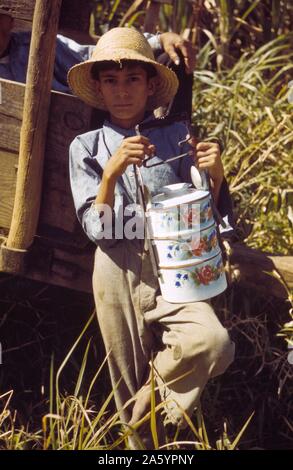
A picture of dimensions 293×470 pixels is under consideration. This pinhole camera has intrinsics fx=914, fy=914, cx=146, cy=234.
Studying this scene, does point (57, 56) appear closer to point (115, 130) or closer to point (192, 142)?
point (115, 130)

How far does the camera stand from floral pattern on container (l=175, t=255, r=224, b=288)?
3.20 meters

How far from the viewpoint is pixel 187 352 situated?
330cm

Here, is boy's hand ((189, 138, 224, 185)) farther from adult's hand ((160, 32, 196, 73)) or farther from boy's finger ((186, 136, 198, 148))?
adult's hand ((160, 32, 196, 73))

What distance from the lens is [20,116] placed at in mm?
3619

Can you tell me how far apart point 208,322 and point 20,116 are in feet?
3.66

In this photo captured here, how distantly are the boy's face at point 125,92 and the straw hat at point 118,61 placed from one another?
60mm

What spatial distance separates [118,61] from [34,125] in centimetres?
41

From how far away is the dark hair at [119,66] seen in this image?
11.5 feet

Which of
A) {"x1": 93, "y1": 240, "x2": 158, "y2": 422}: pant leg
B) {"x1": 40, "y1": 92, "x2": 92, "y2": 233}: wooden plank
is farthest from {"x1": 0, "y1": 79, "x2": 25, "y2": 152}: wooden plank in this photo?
{"x1": 93, "y1": 240, "x2": 158, "y2": 422}: pant leg

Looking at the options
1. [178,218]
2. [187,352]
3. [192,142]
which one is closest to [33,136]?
[192,142]

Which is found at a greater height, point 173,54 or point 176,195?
point 173,54

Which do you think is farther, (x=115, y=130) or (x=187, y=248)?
(x=115, y=130)

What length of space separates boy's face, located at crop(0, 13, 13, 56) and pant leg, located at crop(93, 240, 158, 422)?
1133mm

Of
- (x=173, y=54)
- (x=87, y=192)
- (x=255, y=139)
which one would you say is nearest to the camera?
(x=87, y=192)
